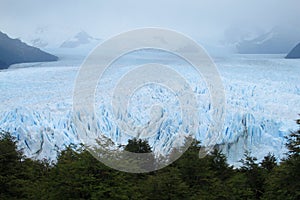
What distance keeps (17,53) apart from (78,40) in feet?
37.3

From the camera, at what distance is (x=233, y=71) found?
27719mm

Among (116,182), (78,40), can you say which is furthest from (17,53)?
(116,182)

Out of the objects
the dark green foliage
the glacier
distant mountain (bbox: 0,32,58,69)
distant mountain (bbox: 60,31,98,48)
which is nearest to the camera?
the dark green foliage

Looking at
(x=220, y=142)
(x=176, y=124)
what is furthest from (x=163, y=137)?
(x=220, y=142)

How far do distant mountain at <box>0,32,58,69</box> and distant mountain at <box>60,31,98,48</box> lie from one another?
801 centimetres

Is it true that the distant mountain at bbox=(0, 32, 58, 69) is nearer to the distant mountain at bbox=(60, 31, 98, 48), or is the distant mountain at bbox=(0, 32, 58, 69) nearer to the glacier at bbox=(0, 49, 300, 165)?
the distant mountain at bbox=(60, 31, 98, 48)

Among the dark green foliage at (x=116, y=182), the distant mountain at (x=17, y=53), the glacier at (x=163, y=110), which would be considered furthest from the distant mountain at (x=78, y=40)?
the dark green foliage at (x=116, y=182)

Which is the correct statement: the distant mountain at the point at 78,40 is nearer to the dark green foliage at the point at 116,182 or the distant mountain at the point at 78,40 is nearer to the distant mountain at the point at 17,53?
the distant mountain at the point at 17,53

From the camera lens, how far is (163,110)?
71.4 feet

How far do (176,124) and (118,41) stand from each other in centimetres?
1584

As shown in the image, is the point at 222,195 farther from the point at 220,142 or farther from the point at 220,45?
the point at 220,45

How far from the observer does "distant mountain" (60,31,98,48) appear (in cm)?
4744

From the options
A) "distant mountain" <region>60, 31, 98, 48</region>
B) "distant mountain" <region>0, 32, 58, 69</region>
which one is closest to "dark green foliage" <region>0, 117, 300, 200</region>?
"distant mountain" <region>0, 32, 58, 69</region>

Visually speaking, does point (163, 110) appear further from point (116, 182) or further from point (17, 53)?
point (17, 53)
